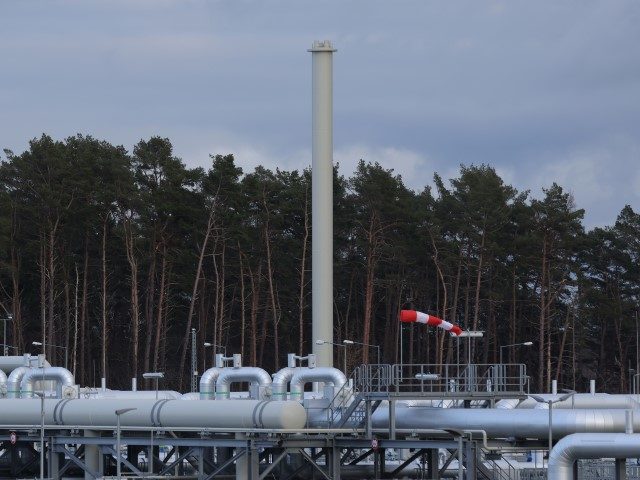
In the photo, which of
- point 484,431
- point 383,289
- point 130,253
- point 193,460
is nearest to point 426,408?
point 484,431

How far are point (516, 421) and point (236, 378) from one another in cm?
1580

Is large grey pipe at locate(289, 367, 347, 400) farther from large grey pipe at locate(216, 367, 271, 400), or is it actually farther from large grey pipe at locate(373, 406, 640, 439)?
large grey pipe at locate(373, 406, 640, 439)

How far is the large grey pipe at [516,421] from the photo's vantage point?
51.7 meters

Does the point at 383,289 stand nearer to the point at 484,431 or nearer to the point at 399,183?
the point at 399,183

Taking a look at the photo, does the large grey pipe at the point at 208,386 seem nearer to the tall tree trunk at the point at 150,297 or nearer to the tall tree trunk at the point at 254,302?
the tall tree trunk at the point at 150,297

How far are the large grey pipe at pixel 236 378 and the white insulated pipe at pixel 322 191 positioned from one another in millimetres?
22585

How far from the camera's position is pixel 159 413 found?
59.5 metres

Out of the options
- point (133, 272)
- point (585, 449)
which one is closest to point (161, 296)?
point (133, 272)

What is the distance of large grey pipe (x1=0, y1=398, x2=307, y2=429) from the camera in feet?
184

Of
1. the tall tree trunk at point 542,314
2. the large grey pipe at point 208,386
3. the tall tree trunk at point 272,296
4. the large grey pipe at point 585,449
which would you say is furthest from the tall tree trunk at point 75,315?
the large grey pipe at point 585,449

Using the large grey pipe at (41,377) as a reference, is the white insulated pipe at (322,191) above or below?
above

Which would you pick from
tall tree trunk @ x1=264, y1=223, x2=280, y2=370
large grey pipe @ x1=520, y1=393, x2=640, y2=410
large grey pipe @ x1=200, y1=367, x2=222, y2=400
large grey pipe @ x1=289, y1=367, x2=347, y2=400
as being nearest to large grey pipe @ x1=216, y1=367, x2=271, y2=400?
large grey pipe @ x1=200, y1=367, x2=222, y2=400

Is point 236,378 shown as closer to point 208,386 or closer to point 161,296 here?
point 208,386

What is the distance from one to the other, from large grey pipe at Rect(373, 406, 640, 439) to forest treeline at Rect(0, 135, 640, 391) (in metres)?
54.6
